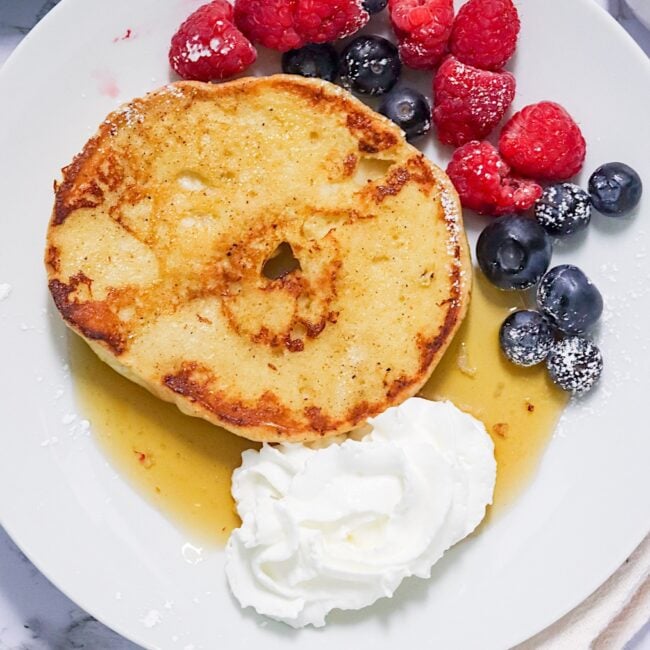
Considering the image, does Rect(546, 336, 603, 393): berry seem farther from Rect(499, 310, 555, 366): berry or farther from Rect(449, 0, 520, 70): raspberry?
Rect(449, 0, 520, 70): raspberry

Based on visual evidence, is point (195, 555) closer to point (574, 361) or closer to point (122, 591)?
point (122, 591)

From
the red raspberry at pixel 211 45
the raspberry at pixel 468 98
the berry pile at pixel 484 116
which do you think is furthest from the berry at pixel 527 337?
the red raspberry at pixel 211 45

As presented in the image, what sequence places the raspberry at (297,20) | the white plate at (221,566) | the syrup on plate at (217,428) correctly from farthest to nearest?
the syrup on plate at (217,428)
the white plate at (221,566)
the raspberry at (297,20)

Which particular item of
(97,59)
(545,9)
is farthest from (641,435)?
(97,59)

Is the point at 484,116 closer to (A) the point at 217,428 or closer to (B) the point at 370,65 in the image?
(B) the point at 370,65

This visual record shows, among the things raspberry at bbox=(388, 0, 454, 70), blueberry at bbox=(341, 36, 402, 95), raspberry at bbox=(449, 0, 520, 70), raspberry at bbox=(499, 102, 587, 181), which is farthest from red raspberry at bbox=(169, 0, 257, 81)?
raspberry at bbox=(499, 102, 587, 181)

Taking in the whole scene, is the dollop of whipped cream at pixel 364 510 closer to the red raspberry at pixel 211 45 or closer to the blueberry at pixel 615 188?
the blueberry at pixel 615 188
